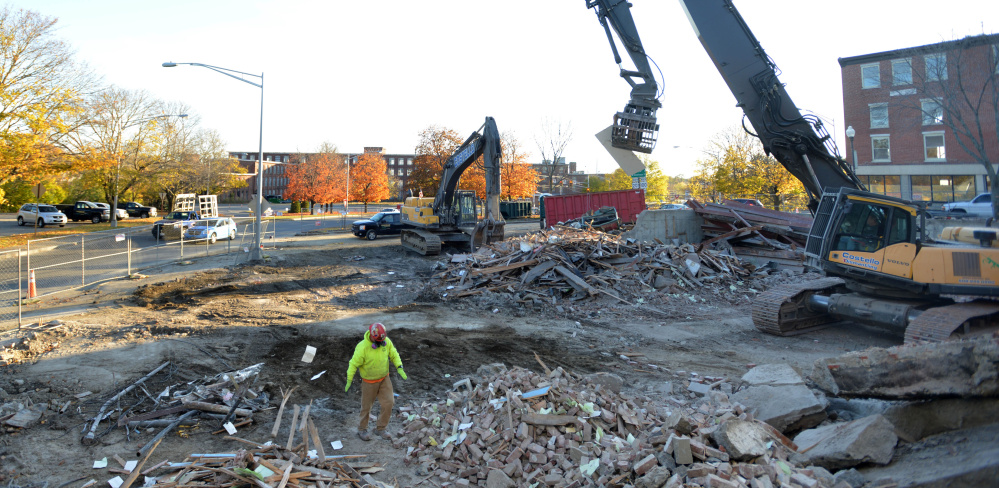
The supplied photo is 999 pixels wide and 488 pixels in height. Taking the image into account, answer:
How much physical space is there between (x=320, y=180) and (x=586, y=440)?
63.4 m

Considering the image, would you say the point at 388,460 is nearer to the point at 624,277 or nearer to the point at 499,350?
the point at 499,350

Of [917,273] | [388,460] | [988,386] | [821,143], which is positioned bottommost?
[388,460]

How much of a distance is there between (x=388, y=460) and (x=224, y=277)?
14.0 m

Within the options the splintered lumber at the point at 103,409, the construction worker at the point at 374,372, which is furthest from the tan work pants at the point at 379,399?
the splintered lumber at the point at 103,409

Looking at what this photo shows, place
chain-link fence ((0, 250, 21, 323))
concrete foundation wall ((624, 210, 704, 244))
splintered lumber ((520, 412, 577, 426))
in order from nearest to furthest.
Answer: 1. splintered lumber ((520, 412, 577, 426))
2. chain-link fence ((0, 250, 21, 323))
3. concrete foundation wall ((624, 210, 704, 244))

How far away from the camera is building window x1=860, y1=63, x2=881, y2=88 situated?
3812cm

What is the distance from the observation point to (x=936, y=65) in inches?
1106

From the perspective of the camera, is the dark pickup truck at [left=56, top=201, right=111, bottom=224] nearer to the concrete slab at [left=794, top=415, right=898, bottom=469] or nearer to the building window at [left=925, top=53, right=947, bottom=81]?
the concrete slab at [left=794, top=415, right=898, bottom=469]

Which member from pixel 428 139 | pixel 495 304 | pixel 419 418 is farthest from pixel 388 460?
pixel 428 139

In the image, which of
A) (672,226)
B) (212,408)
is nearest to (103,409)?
(212,408)

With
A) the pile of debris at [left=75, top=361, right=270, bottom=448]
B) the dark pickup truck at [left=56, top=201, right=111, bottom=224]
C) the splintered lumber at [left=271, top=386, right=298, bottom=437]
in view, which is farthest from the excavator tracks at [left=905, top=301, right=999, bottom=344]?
the dark pickup truck at [left=56, top=201, right=111, bottom=224]

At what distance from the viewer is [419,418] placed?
273 inches

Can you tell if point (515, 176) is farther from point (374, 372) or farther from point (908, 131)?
point (374, 372)

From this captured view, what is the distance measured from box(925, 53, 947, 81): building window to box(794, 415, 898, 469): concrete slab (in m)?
30.4
